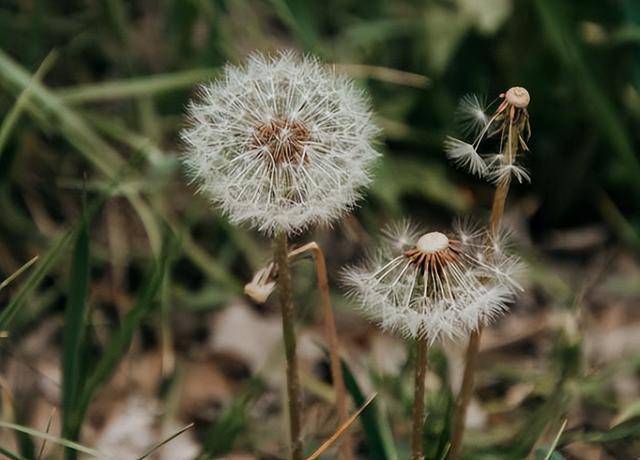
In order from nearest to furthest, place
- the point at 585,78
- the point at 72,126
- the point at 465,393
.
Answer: the point at 465,393 < the point at 72,126 < the point at 585,78

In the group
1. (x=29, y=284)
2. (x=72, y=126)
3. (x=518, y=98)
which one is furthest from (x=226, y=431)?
(x=72, y=126)

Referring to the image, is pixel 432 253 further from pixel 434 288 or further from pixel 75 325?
pixel 75 325

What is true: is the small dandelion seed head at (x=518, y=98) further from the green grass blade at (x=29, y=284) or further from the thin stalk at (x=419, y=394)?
the green grass blade at (x=29, y=284)

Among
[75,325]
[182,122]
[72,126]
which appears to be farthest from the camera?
[182,122]

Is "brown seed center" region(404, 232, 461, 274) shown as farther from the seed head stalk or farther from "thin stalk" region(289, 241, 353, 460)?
"thin stalk" region(289, 241, 353, 460)

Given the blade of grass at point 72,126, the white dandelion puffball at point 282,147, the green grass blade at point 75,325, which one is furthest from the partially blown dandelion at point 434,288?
the blade of grass at point 72,126

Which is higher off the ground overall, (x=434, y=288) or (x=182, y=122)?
(x=182, y=122)

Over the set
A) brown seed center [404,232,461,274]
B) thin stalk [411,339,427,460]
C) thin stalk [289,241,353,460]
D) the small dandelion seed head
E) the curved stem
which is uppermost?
the small dandelion seed head

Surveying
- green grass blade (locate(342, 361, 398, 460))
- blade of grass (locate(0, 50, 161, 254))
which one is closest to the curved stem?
green grass blade (locate(342, 361, 398, 460))
